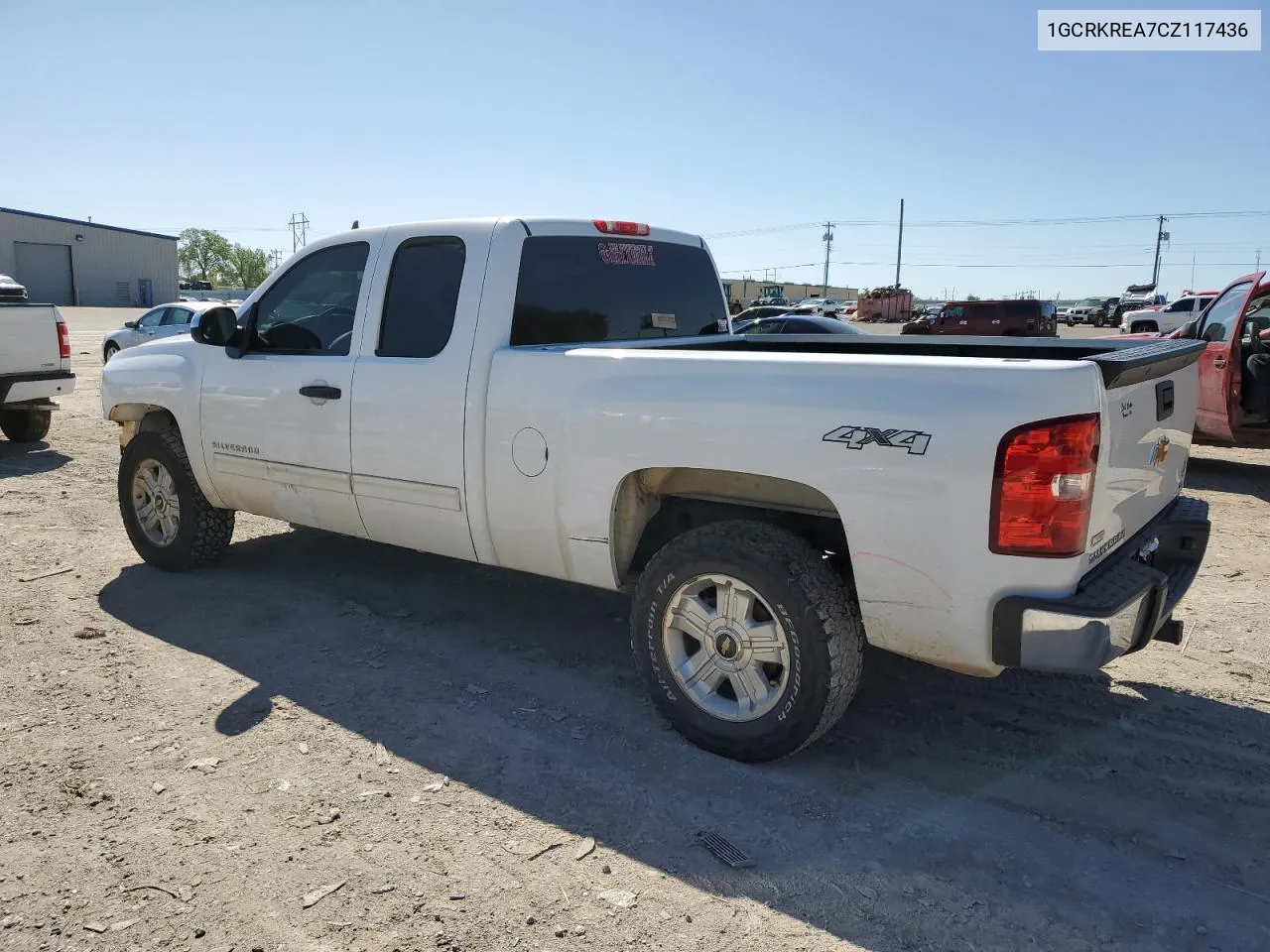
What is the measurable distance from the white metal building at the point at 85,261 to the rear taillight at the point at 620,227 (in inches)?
2522

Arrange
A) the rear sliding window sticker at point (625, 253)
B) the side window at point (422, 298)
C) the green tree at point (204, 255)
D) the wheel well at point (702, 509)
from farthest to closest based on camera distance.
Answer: the green tree at point (204, 255) → the rear sliding window sticker at point (625, 253) → the side window at point (422, 298) → the wheel well at point (702, 509)

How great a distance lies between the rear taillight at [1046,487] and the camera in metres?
2.75

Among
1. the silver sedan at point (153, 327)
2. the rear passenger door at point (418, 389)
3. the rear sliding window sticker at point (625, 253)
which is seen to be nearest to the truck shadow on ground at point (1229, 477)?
the rear sliding window sticker at point (625, 253)

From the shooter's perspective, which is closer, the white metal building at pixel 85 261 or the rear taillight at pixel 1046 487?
the rear taillight at pixel 1046 487

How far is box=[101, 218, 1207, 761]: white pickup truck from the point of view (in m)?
→ 2.85

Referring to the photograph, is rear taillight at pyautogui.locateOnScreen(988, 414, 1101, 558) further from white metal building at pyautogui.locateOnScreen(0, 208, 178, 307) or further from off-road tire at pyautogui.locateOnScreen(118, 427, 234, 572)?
white metal building at pyautogui.locateOnScreen(0, 208, 178, 307)

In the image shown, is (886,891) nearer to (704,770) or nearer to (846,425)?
(704,770)

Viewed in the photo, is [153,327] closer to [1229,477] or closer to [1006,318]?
[1229,477]

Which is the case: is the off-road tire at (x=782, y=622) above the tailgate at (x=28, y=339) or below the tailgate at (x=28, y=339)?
below

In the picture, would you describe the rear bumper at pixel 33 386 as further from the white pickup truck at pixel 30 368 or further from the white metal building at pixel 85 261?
the white metal building at pixel 85 261

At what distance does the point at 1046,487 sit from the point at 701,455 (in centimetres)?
115

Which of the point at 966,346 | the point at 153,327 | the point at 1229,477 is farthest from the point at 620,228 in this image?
the point at 153,327

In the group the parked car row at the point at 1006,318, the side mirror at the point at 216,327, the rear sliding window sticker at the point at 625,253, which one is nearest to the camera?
the rear sliding window sticker at the point at 625,253

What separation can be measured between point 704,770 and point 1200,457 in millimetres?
9979
